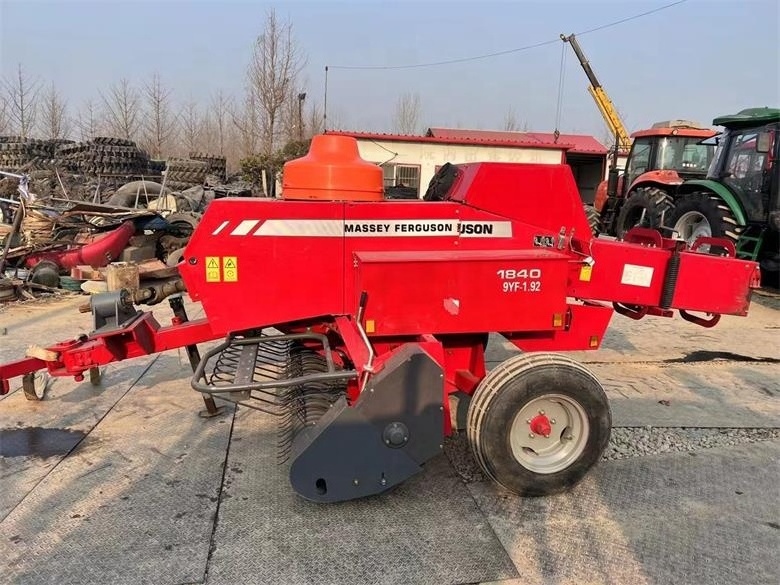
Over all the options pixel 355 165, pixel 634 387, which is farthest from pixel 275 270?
pixel 634 387

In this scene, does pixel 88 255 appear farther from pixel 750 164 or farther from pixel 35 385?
pixel 750 164

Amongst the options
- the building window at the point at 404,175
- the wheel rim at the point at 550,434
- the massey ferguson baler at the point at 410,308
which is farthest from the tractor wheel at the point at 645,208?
the building window at the point at 404,175

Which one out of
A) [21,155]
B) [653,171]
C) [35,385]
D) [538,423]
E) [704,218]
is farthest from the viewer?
[21,155]

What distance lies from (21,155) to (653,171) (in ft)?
56.0

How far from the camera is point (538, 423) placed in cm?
303

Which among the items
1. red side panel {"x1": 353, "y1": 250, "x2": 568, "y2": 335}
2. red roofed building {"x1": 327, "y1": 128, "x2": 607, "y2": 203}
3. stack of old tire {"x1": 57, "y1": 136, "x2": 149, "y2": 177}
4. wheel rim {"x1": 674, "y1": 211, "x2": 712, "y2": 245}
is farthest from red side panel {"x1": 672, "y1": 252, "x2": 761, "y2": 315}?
stack of old tire {"x1": 57, "y1": 136, "x2": 149, "y2": 177}

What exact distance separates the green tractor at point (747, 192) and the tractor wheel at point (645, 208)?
42.1 inches

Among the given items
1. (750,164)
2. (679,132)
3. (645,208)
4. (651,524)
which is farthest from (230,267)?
(679,132)

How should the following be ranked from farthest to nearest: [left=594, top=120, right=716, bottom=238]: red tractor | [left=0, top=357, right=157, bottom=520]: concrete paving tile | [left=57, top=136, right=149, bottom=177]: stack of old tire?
[left=57, top=136, right=149, bottom=177]: stack of old tire → [left=594, top=120, right=716, bottom=238]: red tractor → [left=0, top=357, right=157, bottom=520]: concrete paving tile

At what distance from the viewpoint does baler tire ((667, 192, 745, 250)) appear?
28.4 ft

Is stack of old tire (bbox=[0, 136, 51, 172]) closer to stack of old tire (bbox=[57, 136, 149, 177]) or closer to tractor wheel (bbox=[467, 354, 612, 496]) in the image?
stack of old tire (bbox=[57, 136, 149, 177])

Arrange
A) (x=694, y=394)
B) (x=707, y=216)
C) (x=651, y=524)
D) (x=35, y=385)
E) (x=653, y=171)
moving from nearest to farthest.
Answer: (x=651, y=524), (x=35, y=385), (x=694, y=394), (x=707, y=216), (x=653, y=171)

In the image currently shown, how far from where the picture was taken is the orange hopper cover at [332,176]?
3.43m

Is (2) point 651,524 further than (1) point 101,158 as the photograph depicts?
No
